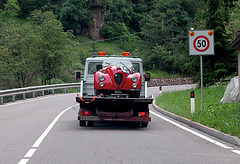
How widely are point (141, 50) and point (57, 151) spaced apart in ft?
195

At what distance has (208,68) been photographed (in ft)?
98.8

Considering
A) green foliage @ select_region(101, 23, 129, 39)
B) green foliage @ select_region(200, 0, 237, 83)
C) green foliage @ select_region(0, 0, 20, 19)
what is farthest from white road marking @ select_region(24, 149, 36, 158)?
green foliage @ select_region(0, 0, 20, 19)

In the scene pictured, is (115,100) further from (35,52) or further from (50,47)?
(35,52)

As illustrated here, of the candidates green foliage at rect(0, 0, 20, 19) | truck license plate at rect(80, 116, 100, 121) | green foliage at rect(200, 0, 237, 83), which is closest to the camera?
truck license plate at rect(80, 116, 100, 121)

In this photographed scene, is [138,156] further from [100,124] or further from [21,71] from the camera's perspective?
[21,71]

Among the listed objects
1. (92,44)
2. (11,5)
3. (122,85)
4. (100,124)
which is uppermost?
(11,5)

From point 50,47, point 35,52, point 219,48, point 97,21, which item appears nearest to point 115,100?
point 219,48

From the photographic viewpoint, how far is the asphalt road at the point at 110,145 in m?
7.19

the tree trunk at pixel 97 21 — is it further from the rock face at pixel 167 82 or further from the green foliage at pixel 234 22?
the green foliage at pixel 234 22

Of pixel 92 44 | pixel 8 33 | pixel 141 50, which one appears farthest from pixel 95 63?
pixel 92 44

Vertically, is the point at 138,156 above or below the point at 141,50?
below

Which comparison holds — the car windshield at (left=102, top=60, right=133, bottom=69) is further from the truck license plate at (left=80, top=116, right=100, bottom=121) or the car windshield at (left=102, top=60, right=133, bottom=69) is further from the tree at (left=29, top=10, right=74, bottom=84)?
the tree at (left=29, top=10, right=74, bottom=84)

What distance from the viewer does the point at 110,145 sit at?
28.3ft

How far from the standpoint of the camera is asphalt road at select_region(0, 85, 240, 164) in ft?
23.6
